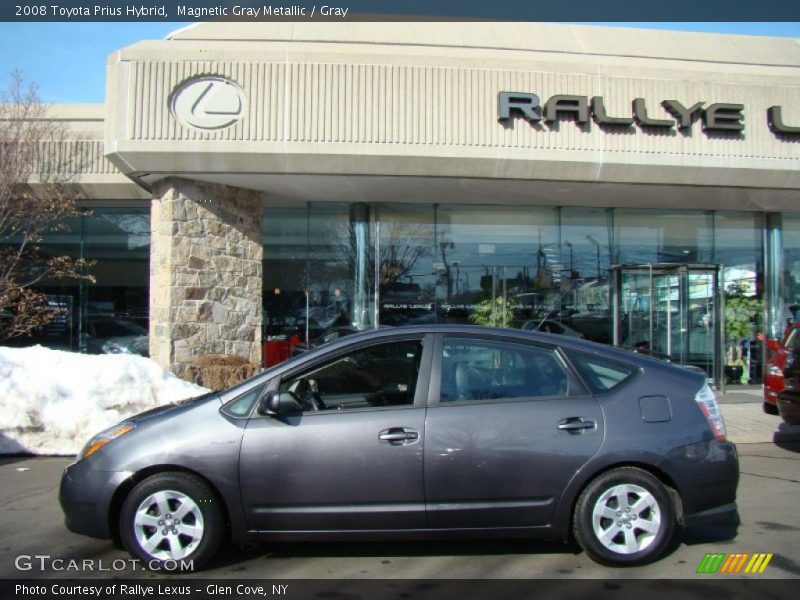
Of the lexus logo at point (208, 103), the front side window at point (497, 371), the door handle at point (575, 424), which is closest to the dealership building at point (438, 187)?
the lexus logo at point (208, 103)

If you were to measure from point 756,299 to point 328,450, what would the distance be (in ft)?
45.8

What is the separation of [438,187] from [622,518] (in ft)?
29.9

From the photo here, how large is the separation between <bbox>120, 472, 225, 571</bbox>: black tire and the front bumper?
0.47ft

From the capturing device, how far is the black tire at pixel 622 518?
14.5ft

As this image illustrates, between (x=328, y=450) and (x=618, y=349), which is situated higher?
(x=618, y=349)

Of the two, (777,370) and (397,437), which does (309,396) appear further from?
(777,370)

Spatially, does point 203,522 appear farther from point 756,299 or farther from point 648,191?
point 756,299

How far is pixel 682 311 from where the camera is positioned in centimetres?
1408

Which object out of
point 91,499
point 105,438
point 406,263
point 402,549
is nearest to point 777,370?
point 402,549

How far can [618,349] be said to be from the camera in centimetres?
502

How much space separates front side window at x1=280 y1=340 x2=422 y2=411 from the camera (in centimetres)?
468

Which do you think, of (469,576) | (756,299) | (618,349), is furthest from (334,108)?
(756,299)

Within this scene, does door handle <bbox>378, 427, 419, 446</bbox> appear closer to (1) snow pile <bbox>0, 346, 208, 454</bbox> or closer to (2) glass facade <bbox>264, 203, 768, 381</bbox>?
(1) snow pile <bbox>0, 346, 208, 454</bbox>

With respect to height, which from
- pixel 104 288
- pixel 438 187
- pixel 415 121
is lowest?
pixel 104 288
